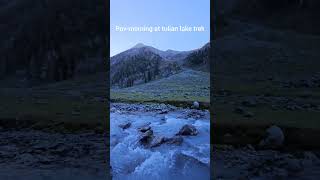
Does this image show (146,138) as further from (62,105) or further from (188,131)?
(62,105)

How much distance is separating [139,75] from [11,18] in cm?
252

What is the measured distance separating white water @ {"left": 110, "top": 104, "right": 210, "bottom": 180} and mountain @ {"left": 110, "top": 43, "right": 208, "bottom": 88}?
47 cm

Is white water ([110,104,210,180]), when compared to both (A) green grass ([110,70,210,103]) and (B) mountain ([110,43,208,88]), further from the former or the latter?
(B) mountain ([110,43,208,88])

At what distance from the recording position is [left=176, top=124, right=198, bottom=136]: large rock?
329 inches

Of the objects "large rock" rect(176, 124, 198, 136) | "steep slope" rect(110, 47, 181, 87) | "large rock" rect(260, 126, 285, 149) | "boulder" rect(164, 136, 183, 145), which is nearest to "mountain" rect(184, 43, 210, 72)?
"steep slope" rect(110, 47, 181, 87)

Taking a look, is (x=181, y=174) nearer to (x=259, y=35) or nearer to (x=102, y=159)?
(x=102, y=159)

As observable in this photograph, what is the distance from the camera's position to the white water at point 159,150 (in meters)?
8.23

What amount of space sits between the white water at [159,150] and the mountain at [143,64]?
0.47 meters

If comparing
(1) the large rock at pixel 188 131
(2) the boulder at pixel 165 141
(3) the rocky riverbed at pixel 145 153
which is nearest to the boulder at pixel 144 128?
(3) the rocky riverbed at pixel 145 153

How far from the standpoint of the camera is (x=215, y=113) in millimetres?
8312

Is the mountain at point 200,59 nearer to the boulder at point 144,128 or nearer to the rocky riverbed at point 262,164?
the boulder at point 144,128

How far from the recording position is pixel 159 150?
834cm

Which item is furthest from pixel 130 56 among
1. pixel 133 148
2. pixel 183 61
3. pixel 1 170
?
pixel 1 170

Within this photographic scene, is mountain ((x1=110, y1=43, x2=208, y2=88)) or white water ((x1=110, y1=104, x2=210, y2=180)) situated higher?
mountain ((x1=110, y1=43, x2=208, y2=88))
